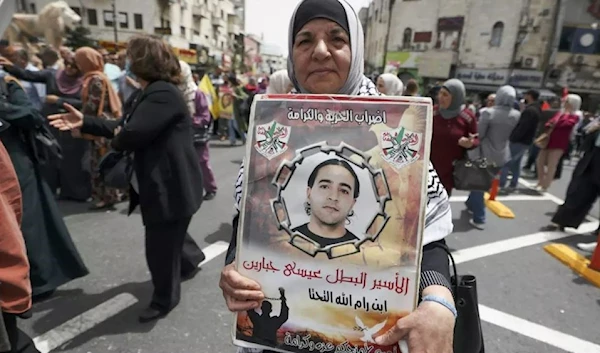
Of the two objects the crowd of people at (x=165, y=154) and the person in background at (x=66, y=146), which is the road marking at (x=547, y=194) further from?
the person in background at (x=66, y=146)

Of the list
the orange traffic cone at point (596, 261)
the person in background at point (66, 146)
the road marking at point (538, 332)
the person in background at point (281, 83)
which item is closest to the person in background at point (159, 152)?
the person in background at point (281, 83)

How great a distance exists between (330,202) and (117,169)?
7.42ft

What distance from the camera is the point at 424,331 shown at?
83cm

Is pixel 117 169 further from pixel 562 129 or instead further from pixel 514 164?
pixel 562 129

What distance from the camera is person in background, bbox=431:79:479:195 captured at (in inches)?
150

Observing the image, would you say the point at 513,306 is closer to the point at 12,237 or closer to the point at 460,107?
the point at 460,107

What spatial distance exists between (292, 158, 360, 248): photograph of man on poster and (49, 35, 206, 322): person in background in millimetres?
1754

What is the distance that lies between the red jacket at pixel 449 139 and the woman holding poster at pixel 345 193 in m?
3.09

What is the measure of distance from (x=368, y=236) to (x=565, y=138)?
302 inches

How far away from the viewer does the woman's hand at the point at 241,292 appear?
93 cm

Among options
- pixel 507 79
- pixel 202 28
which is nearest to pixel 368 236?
pixel 507 79

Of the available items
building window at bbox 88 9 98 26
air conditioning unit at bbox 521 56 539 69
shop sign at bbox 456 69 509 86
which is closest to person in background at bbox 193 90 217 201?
shop sign at bbox 456 69 509 86

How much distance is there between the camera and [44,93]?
195 inches

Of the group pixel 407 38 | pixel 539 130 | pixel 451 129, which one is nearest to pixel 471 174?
pixel 451 129
